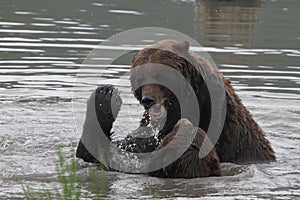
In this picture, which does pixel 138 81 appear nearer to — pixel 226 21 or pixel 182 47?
pixel 182 47

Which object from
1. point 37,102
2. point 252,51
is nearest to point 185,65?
point 37,102

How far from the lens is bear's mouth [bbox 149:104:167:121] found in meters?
7.05

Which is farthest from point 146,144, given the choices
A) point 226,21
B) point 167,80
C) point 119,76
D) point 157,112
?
point 226,21

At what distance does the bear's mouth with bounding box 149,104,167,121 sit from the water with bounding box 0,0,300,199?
0.53 meters

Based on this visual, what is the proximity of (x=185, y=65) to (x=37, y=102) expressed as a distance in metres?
3.75

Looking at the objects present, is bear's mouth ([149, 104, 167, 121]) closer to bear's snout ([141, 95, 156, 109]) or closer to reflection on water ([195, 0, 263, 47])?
bear's snout ([141, 95, 156, 109])

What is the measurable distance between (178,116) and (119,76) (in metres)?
5.30

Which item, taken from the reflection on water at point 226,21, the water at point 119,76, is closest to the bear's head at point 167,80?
the water at point 119,76

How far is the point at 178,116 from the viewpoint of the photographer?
714 cm

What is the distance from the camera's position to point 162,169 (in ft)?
22.5

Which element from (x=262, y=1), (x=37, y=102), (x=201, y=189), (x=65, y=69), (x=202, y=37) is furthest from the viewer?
(x=262, y=1)

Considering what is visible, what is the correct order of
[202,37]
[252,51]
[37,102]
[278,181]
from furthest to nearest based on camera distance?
[202,37], [252,51], [37,102], [278,181]

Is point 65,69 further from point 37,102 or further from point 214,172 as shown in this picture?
point 214,172

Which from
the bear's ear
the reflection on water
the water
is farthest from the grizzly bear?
the reflection on water
